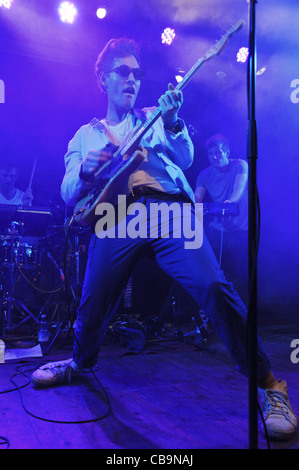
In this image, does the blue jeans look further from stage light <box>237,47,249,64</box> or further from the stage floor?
stage light <box>237,47,249,64</box>

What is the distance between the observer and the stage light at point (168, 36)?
5449mm

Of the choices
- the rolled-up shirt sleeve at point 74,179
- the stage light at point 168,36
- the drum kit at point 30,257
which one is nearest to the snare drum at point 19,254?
the drum kit at point 30,257

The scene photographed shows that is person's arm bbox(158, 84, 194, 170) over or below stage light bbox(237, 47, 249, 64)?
below

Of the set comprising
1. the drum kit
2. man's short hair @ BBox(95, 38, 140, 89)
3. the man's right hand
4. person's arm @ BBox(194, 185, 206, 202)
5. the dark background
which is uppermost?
the dark background

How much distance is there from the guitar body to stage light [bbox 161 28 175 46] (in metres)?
3.91

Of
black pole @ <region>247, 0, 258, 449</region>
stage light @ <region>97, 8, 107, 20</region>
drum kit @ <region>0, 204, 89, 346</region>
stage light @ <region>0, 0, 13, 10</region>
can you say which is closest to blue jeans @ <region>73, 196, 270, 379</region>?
black pole @ <region>247, 0, 258, 449</region>

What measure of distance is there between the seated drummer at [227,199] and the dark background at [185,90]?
4.36 ft

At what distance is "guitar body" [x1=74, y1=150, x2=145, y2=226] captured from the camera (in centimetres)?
222

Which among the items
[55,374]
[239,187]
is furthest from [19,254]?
[239,187]

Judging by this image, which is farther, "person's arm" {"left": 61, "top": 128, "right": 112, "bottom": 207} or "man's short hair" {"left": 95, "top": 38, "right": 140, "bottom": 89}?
"man's short hair" {"left": 95, "top": 38, "right": 140, "bottom": 89}

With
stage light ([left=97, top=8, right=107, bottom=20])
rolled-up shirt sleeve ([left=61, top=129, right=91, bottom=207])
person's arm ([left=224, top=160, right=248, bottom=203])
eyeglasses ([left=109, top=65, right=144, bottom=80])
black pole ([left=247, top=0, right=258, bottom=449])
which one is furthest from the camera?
stage light ([left=97, top=8, right=107, bottom=20])

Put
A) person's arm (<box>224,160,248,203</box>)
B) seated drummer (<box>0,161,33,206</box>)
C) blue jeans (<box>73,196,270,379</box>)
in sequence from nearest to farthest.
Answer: blue jeans (<box>73,196,270,379</box>)
person's arm (<box>224,160,248,203</box>)
seated drummer (<box>0,161,33,206</box>)

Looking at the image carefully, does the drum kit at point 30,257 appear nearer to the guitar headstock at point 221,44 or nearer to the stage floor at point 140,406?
the stage floor at point 140,406

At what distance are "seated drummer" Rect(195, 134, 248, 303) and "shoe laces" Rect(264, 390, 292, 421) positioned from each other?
300 cm
